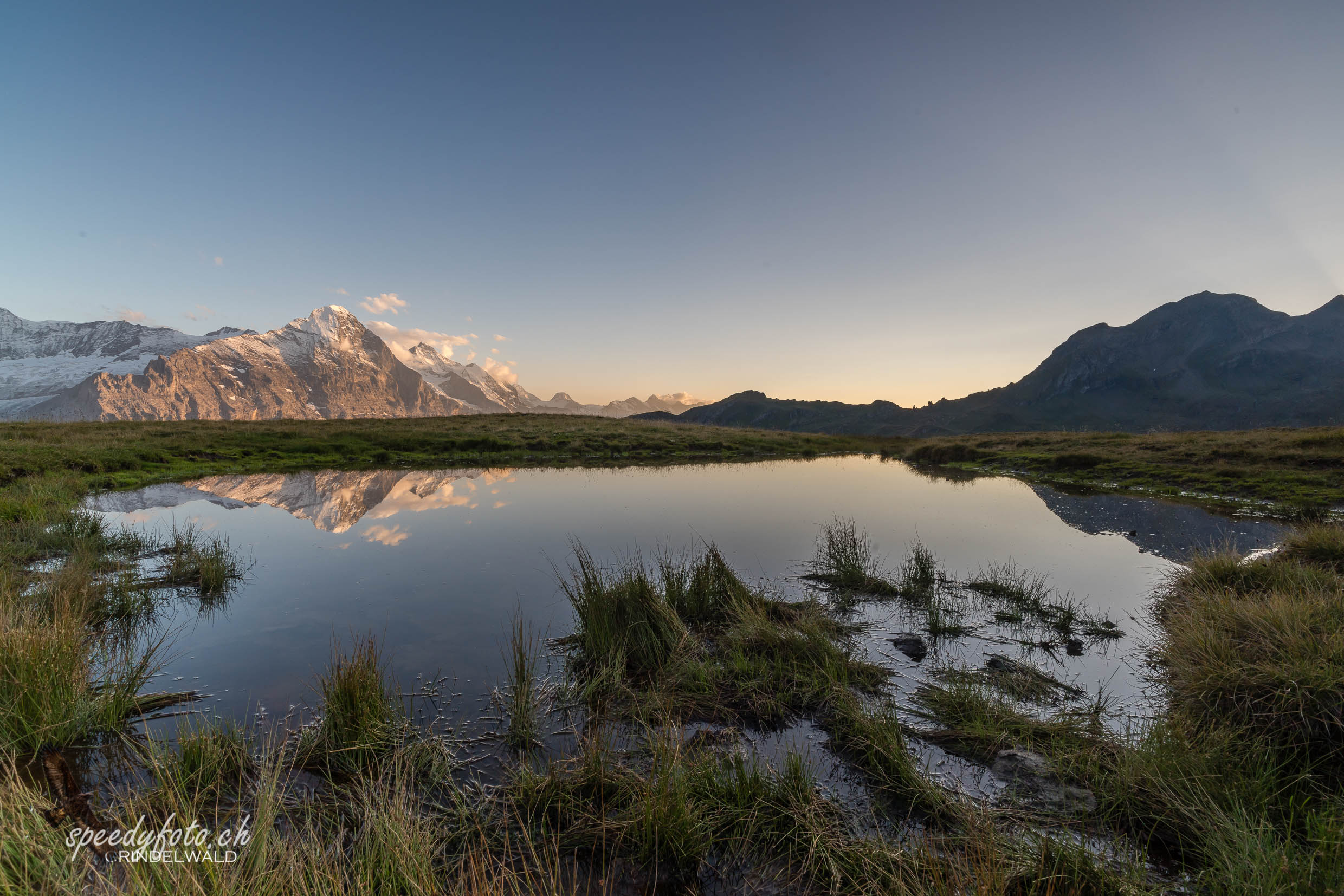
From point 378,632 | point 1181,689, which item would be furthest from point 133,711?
point 1181,689

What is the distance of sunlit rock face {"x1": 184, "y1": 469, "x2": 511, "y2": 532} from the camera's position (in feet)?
60.0

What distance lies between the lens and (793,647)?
729 cm

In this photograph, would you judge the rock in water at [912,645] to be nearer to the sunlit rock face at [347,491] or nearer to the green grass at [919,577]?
the green grass at [919,577]

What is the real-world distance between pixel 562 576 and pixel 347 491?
54.0 feet

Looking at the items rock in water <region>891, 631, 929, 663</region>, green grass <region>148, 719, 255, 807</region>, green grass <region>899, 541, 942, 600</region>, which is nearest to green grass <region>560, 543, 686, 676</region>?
rock in water <region>891, 631, 929, 663</region>

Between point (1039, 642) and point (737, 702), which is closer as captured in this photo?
point (737, 702)

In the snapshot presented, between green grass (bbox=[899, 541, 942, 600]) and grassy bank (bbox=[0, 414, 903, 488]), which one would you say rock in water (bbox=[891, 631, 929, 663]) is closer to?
green grass (bbox=[899, 541, 942, 600])

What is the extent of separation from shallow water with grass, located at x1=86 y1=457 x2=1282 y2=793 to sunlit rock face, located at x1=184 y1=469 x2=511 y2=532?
191mm

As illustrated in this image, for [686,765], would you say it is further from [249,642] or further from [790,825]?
[249,642]

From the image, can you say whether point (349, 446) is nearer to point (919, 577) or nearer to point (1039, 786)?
point (919, 577)

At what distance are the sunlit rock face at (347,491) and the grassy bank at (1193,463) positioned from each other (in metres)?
29.8

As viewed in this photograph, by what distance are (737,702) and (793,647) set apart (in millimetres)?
1293

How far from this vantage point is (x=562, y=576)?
36.9 feet

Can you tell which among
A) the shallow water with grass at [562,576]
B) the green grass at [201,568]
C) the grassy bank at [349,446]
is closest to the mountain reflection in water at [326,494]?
the shallow water with grass at [562,576]
